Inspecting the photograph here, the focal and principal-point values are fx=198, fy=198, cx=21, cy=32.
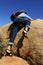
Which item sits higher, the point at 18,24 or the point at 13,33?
the point at 18,24

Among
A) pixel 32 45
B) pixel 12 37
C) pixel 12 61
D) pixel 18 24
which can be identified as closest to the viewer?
pixel 12 61

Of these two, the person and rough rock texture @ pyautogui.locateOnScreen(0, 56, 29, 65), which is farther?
the person

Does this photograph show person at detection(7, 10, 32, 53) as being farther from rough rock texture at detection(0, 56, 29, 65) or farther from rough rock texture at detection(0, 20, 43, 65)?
rough rock texture at detection(0, 56, 29, 65)

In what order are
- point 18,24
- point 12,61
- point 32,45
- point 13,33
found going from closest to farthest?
point 12,61, point 32,45, point 13,33, point 18,24

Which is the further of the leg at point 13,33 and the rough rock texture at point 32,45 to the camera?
the leg at point 13,33

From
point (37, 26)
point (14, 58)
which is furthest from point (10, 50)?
point (37, 26)

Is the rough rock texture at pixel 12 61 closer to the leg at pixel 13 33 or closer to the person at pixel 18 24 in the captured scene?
the person at pixel 18 24

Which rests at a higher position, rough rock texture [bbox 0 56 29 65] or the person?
the person

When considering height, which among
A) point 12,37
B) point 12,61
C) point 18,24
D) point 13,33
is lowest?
point 12,61

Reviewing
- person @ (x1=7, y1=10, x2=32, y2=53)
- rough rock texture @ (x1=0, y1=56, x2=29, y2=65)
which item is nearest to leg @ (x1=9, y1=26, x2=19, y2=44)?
person @ (x1=7, y1=10, x2=32, y2=53)

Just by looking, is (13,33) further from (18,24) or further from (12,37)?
(18,24)

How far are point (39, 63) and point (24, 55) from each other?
1250mm

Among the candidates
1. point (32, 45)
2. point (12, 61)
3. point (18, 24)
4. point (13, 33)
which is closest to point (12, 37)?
point (13, 33)

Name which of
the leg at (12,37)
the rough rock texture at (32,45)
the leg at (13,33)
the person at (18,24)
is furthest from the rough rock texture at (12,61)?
the leg at (13,33)
